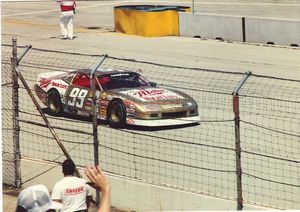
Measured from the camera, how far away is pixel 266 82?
1825 centimetres

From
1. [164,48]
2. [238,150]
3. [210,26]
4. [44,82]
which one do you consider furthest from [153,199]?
[210,26]

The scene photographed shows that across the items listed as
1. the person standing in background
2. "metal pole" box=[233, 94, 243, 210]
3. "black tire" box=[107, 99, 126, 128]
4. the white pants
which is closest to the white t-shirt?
"metal pole" box=[233, 94, 243, 210]

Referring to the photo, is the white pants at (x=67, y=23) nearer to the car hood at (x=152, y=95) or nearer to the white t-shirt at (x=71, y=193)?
the car hood at (x=152, y=95)

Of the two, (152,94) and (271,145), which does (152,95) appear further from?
(271,145)

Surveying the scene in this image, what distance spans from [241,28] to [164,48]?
8.39 feet

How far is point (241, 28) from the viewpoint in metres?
24.5

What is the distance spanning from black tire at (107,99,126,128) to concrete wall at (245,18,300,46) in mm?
10434

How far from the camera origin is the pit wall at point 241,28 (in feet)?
77.4

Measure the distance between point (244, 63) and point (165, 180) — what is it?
11.3 m

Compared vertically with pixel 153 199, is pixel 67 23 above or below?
above

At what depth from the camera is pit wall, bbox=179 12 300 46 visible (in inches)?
928

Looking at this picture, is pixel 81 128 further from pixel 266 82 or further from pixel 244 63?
pixel 244 63

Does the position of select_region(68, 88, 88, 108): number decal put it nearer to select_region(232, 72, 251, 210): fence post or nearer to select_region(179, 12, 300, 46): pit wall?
select_region(232, 72, 251, 210): fence post

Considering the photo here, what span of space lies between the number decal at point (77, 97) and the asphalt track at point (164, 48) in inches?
17.6
